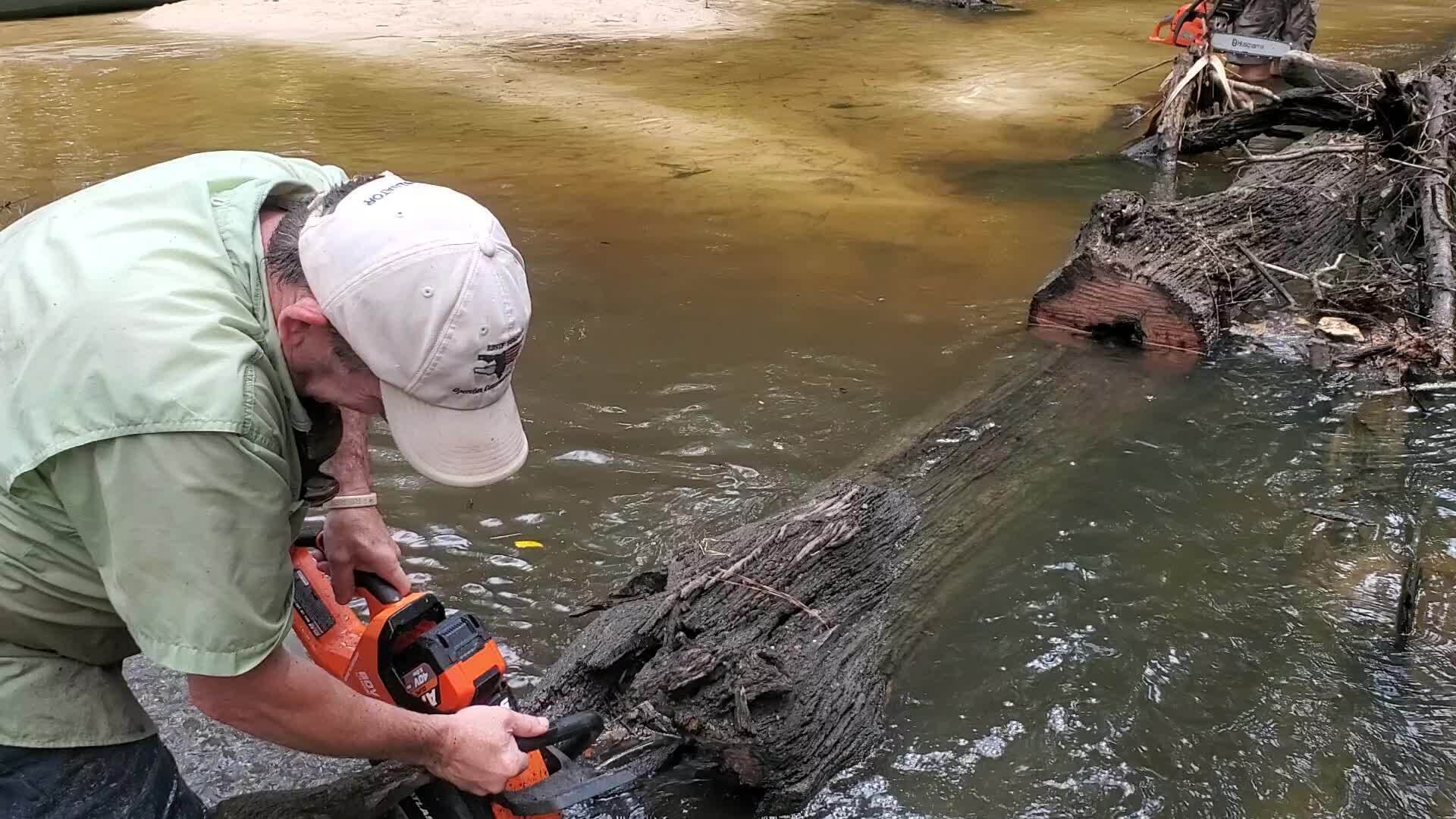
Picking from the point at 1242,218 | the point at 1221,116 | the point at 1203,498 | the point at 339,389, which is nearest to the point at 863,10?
the point at 1221,116

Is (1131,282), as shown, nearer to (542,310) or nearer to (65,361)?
(542,310)

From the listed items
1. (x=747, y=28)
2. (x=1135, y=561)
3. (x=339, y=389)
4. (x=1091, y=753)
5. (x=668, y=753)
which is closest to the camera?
(x=339, y=389)

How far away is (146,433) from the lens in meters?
1.55

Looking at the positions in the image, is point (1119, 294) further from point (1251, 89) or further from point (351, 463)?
point (1251, 89)

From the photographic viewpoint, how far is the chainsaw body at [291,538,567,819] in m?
2.20

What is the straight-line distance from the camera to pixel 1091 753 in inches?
120

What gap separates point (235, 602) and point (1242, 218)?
18.7 ft

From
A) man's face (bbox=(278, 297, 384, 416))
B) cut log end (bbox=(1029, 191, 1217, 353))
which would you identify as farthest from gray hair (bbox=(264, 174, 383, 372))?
cut log end (bbox=(1029, 191, 1217, 353))

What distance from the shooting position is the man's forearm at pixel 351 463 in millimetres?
2535

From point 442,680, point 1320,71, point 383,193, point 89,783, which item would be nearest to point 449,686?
point 442,680

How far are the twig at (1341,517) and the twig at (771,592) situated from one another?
2.11 m

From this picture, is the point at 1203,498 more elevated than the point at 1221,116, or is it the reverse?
the point at 1221,116

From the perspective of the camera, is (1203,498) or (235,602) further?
(1203,498)

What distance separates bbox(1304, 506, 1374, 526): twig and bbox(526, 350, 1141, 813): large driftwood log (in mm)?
1031
